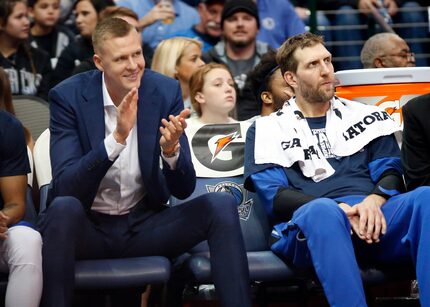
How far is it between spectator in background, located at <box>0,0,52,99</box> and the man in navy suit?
2.57m

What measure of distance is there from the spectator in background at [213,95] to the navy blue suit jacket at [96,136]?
1.42m

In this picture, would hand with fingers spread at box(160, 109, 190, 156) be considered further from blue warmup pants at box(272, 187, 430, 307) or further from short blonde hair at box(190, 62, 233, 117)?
short blonde hair at box(190, 62, 233, 117)

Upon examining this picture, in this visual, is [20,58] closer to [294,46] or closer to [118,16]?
[118,16]

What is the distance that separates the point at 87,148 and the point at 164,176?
0.40m

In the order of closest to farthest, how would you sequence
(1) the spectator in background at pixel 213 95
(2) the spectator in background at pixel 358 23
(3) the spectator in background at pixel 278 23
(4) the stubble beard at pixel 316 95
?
(4) the stubble beard at pixel 316 95, (1) the spectator in background at pixel 213 95, (3) the spectator in background at pixel 278 23, (2) the spectator in background at pixel 358 23

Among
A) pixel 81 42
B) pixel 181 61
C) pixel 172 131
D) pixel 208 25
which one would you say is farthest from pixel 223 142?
pixel 208 25

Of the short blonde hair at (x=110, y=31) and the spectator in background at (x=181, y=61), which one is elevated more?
the short blonde hair at (x=110, y=31)

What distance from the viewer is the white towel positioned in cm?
518

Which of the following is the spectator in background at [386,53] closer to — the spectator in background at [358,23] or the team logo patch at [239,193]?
the spectator in background at [358,23]

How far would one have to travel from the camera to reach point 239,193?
218 inches

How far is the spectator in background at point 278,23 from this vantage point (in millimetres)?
8797

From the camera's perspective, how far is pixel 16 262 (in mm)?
4586

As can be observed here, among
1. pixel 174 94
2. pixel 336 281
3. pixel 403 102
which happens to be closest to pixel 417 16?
pixel 403 102

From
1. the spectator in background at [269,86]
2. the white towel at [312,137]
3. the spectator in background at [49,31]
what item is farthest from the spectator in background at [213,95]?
the spectator in background at [49,31]
